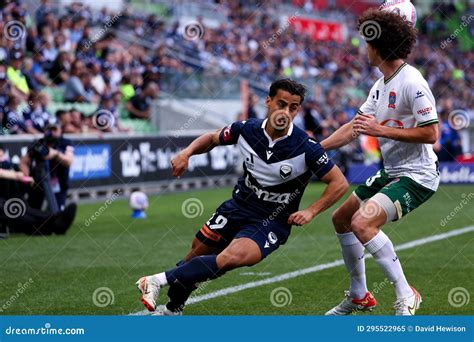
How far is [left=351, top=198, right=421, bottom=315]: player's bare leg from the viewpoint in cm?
749

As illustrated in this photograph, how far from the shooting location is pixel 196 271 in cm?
714

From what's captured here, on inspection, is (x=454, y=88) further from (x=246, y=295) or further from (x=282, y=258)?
(x=246, y=295)

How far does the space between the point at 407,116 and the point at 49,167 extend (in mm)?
9520

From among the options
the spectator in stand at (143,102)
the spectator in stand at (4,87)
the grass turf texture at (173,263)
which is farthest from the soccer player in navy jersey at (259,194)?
the spectator in stand at (143,102)

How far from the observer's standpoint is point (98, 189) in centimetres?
2097

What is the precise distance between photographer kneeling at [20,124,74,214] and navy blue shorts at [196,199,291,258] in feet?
27.0

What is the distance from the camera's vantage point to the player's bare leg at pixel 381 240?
7492 millimetres

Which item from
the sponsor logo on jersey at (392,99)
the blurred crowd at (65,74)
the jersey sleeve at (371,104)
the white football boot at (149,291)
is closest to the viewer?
the white football boot at (149,291)

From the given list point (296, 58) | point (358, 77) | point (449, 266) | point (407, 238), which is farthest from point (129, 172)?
point (358, 77)

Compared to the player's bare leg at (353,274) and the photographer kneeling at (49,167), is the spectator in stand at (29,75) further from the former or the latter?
the player's bare leg at (353,274)

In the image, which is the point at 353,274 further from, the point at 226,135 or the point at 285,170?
the point at 226,135

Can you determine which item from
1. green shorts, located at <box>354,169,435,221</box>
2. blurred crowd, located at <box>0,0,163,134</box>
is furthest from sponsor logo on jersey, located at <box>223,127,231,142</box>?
blurred crowd, located at <box>0,0,163,134</box>

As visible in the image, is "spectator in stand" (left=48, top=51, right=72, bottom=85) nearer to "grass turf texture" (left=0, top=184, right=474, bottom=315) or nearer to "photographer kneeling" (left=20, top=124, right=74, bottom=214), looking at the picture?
"grass turf texture" (left=0, top=184, right=474, bottom=315)

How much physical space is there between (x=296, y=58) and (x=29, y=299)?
2973cm
